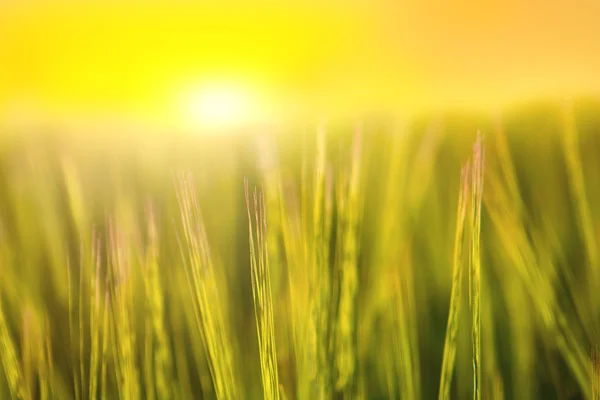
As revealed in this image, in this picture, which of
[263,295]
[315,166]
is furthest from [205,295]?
[315,166]

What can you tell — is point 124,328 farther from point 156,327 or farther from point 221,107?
point 221,107

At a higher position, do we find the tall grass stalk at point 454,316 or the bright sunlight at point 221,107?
the bright sunlight at point 221,107

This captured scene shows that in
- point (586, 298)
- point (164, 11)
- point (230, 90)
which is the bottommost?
point (586, 298)

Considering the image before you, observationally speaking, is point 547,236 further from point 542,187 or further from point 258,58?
point 258,58

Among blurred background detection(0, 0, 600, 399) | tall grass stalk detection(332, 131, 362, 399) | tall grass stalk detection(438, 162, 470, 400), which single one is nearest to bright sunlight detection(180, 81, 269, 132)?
blurred background detection(0, 0, 600, 399)

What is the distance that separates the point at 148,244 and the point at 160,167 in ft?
0.32

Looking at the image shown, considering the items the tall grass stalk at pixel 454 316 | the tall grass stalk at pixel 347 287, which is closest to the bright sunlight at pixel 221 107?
the tall grass stalk at pixel 347 287

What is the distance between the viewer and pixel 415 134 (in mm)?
647

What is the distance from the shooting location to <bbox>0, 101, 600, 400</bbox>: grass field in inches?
22.8

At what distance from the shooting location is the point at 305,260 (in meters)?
0.58

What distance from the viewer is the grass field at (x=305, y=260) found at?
580mm

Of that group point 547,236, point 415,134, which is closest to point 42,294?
point 415,134

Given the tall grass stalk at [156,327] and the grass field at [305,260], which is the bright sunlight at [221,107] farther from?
the tall grass stalk at [156,327]

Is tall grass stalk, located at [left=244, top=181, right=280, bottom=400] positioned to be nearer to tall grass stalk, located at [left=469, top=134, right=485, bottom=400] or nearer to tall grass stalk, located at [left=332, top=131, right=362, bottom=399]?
tall grass stalk, located at [left=332, top=131, right=362, bottom=399]
